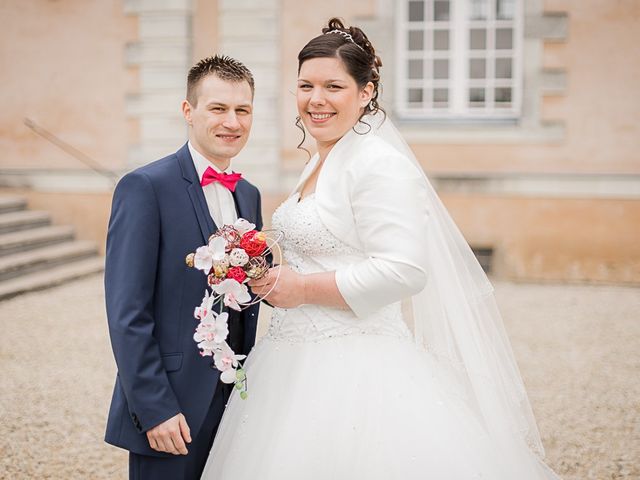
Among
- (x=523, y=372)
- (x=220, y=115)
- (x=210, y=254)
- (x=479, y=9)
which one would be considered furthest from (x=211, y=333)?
(x=479, y=9)

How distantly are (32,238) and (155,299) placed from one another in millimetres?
6752

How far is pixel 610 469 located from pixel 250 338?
230cm

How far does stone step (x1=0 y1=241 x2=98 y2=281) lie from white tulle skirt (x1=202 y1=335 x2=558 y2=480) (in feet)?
20.0

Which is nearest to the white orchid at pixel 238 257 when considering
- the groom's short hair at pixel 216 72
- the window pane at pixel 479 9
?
the groom's short hair at pixel 216 72

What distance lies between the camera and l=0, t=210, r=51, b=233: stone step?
812cm

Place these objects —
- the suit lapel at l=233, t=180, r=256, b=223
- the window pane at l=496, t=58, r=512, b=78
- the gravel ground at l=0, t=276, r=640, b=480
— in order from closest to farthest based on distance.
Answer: the suit lapel at l=233, t=180, r=256, b=223
the gravel ground at l=0, t=276, r=640, b=480
the window pane at l=496, t=58, r=512, b=78

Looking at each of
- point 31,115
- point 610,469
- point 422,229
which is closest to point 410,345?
point 422,229

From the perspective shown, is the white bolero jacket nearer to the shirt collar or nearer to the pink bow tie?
the pink bow tie

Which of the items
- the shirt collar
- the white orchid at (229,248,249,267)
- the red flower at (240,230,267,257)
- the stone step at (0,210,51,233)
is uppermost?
the shirt collar

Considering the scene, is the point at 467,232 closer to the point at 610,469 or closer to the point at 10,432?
the point at 610,469

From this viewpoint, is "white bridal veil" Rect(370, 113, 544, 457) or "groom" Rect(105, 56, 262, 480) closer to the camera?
"groom" Rect(105, 56, 262, 480)

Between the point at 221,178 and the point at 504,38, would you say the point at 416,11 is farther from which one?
the point at 221,178

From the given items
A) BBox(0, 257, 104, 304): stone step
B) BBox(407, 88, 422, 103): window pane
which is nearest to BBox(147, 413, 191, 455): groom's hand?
BBox(0, 257, 104, 304): stone step

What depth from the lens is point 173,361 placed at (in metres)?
2.00
